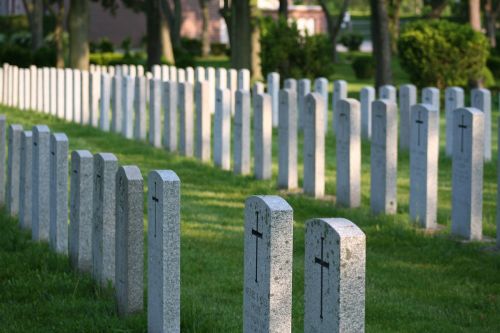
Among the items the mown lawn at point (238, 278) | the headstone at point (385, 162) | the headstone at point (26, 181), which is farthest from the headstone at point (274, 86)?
the headstone at point (26, 181)

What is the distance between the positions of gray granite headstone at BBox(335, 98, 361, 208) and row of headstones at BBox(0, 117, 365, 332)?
3013 mm

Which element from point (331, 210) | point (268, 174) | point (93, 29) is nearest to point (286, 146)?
point (268, 174)

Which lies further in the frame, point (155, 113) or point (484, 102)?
point (155, 113)

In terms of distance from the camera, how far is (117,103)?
63.6ft

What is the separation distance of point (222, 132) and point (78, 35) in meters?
15.6

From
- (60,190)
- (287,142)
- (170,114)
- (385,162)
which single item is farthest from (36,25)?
(60,190)

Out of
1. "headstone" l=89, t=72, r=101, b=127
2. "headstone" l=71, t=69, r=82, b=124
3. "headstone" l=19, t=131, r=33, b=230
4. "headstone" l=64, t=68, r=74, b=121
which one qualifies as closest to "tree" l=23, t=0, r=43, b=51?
"headstone" l=64, t=68, r=74, b=121

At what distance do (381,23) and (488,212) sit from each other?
571 inches

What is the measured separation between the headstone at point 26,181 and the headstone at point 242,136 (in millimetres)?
4758

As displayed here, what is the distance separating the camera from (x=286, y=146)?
13.0 m

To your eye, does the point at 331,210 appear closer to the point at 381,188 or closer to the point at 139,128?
the point at 381,188

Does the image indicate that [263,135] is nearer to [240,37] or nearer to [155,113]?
[155,113]

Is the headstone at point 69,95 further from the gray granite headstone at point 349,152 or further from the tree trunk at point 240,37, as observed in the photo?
the gray granite headstone at point 349,152

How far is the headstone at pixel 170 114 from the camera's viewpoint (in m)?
16.8
